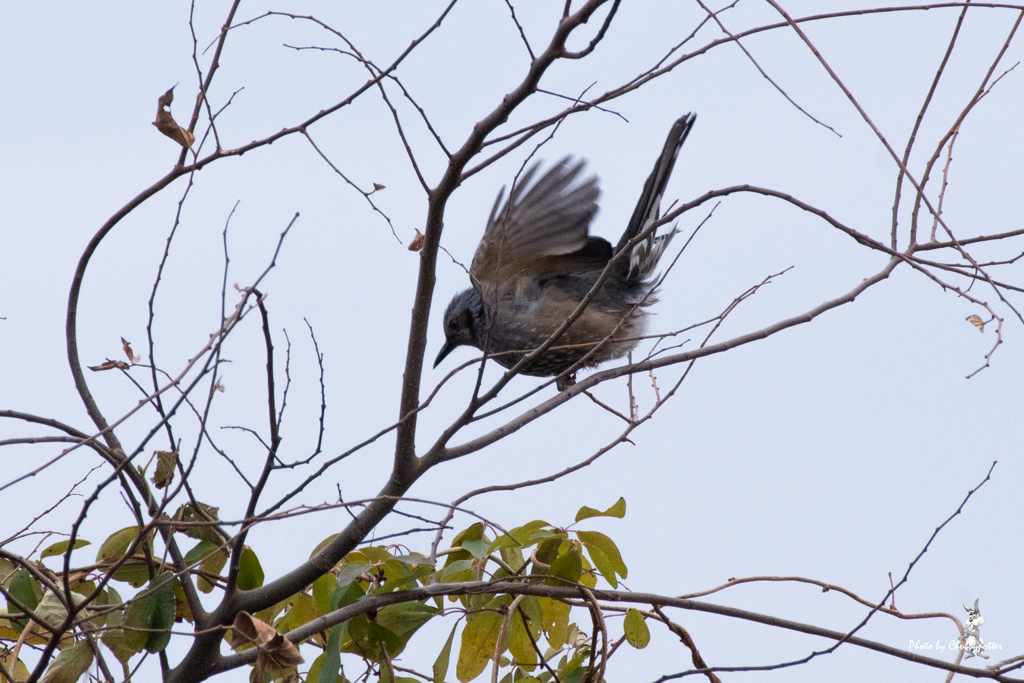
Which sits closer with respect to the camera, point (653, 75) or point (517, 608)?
point (653, 75)

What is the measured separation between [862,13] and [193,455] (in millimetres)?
1577

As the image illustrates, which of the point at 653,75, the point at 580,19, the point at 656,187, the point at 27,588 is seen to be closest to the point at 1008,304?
the point at 653,75

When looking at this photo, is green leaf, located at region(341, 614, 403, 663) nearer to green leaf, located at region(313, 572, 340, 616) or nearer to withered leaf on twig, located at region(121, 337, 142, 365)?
green leaf, located at region(313, 572, 340, 616)

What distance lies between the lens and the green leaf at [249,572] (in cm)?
191

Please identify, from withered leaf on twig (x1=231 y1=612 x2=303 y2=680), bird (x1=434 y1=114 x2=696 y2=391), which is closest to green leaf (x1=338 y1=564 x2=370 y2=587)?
withered leaf on twig (x1=231 y1=612 x2=303 y2=680)

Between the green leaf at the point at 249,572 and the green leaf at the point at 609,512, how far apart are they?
2.45ft

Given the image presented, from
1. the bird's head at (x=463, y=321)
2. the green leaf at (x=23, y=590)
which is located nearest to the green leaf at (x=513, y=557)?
the green leaf at (x=23, y=590)

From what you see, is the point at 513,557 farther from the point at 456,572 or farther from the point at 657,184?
the point at 657,184

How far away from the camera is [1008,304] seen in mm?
1836

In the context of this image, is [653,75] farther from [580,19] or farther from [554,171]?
[554,171]

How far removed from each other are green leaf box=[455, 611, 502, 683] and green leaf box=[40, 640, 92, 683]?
2.75 ft

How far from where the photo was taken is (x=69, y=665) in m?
1.91

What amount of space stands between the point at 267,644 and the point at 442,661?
57cm

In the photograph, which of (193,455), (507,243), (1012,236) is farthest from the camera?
(507,243)
